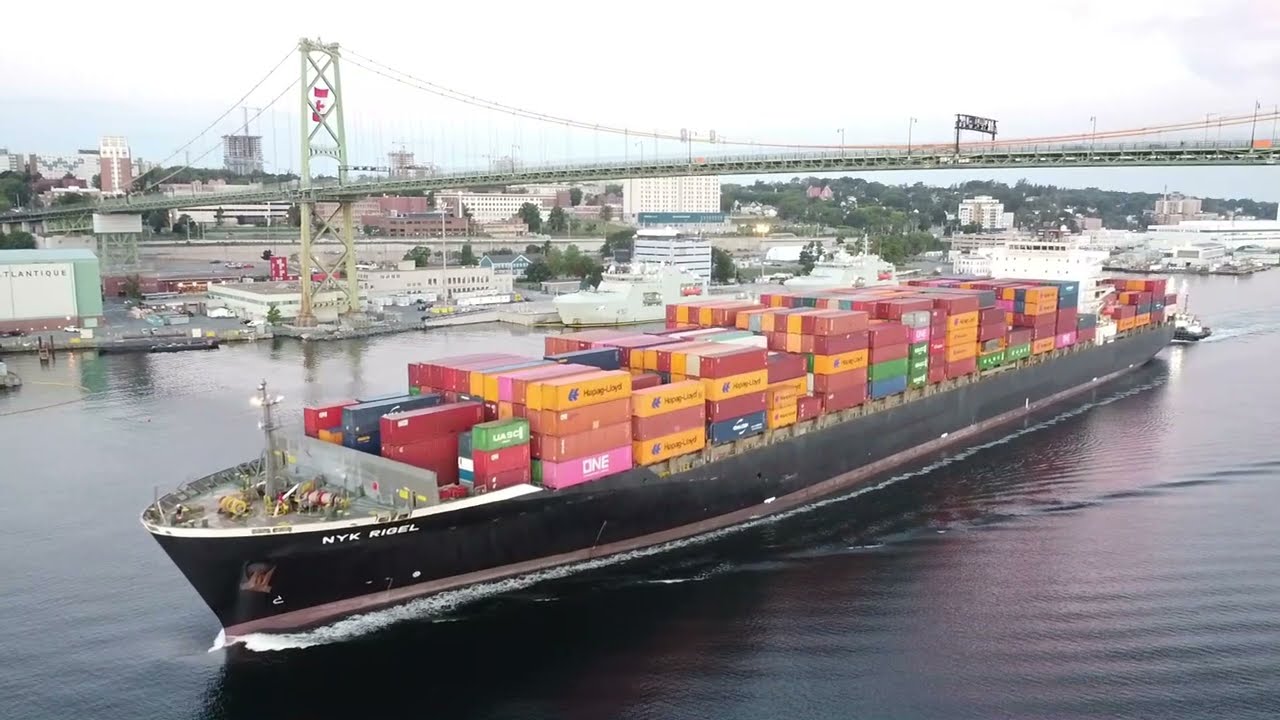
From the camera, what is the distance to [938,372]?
2147 centimetres

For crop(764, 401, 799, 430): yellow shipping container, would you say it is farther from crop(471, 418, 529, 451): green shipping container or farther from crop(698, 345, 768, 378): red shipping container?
crop(471, 418, 529, 451): green shipping container

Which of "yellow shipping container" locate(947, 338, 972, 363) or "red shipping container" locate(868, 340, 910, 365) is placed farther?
"yellow shipping container" locate(947, 338, 972, 363)

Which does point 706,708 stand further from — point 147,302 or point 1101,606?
point 147,302

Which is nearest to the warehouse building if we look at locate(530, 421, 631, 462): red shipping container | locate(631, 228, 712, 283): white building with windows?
locate(631, 228, 712, 283): white building with windows

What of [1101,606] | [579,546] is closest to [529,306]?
[579,546]

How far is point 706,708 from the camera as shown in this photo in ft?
34.4

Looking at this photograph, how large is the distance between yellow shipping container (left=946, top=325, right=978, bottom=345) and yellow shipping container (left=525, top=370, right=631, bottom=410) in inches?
437

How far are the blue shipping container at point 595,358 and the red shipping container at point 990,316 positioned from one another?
37.5 feet

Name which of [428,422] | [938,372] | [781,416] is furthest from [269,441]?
[938,372]

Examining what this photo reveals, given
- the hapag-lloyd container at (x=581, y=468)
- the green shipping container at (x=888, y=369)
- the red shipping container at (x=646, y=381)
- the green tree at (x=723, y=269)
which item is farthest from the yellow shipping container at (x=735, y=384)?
the green tree at (x=723, y=269)

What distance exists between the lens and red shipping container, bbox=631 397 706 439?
14.2m

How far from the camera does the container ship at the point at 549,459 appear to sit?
1168 cm

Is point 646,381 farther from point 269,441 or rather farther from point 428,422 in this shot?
point 269,441

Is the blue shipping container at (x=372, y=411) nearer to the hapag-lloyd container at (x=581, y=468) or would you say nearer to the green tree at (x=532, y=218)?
the hapag-lloyd container at (x=581, y=468)
